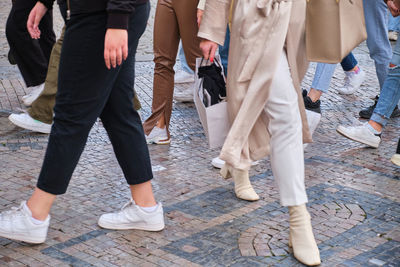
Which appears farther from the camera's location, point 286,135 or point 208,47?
point 208,47

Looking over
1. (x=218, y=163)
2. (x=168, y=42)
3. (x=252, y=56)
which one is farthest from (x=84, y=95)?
Result: (x=168, y=42)

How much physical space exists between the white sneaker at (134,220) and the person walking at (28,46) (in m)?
2.76

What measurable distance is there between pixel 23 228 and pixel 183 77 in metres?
3.87

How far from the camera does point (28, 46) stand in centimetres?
636

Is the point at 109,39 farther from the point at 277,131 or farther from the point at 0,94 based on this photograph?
the point at 0,94

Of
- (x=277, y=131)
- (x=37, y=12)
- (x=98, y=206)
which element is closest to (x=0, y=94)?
(x=37, y=12)

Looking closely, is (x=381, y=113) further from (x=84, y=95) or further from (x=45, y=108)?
(x=84, y=95)

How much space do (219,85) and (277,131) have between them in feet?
2.05

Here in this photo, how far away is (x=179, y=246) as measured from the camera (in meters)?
3.85

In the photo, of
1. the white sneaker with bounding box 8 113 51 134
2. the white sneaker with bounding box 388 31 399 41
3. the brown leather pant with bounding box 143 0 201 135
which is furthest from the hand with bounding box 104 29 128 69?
the white sneaker with bounding box 388 31 399 41

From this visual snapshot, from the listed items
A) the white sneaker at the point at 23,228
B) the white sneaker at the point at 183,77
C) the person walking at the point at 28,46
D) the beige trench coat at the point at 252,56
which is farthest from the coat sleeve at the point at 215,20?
the white sneaker at the point at 183,77

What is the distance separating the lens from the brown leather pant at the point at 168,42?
536 centimetres

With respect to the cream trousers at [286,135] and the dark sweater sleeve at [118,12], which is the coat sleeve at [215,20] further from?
the dark sweater sleeve at [118,12]

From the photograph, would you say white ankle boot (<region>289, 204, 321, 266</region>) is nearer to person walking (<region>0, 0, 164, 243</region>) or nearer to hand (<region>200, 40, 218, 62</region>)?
person walking (<region>0, 0, 164, 243</region>)
